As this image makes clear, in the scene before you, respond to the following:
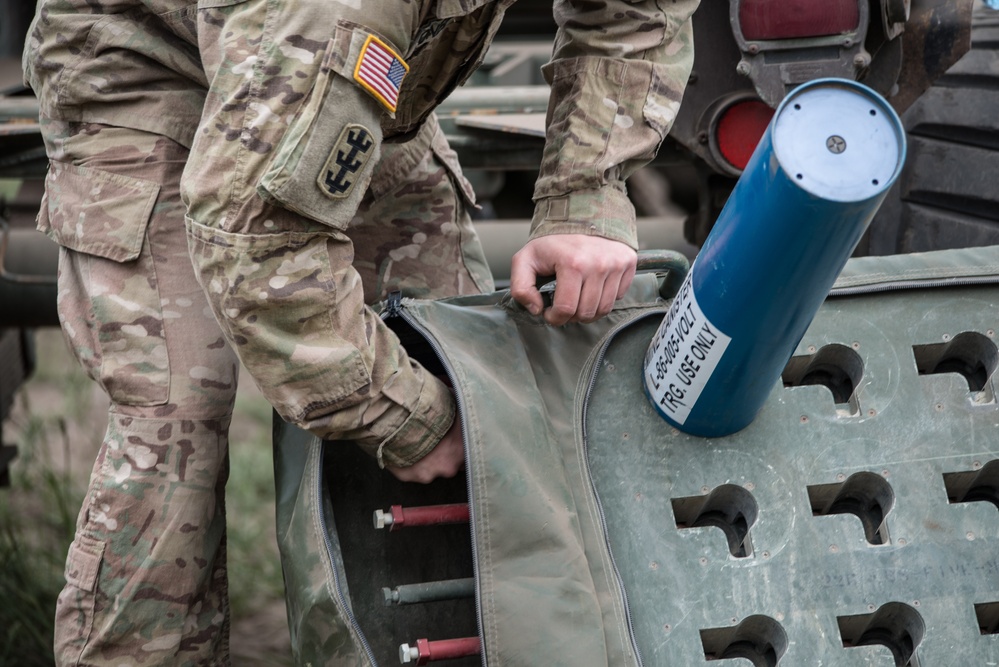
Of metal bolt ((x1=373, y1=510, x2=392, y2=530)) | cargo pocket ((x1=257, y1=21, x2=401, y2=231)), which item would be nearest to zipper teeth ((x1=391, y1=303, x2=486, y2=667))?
metal bolt ((x1=373, y1=510, x2=392, y2=530))

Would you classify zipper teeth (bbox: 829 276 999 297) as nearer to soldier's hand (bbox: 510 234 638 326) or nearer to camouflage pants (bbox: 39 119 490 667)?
soldier's hand (bbox: 510 234 638 326)

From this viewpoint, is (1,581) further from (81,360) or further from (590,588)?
(590,588)

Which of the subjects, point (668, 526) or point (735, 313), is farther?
point (668, 526)

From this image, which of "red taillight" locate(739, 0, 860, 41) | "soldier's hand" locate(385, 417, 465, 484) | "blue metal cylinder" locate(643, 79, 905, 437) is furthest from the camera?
"red taillight" locate(739, 0, 860, 41)

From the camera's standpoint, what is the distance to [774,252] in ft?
4.09

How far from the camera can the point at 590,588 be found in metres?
1.40

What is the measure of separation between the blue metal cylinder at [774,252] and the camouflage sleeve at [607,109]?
0.68ft

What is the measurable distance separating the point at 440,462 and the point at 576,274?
0.29m

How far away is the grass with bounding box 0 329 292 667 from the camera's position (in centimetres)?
265

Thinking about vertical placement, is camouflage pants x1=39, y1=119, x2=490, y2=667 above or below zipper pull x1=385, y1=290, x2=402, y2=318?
below

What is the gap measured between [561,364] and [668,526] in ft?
0.82

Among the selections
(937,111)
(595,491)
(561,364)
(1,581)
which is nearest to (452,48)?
(561,364)

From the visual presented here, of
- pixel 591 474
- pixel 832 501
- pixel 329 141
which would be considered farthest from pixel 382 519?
pixel 832 501

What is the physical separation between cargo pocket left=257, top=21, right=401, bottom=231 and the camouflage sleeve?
0.35 m
